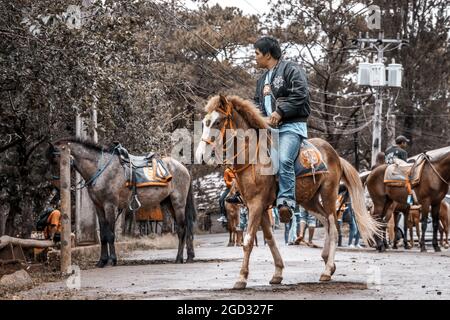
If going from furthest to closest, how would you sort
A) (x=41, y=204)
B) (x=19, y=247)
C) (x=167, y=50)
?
(x=167, y=50) < (x=41, y=204) < (x=19, y=247)

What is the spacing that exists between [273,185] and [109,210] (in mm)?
6503

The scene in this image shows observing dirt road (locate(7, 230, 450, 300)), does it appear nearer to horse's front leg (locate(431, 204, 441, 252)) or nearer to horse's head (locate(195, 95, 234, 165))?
horse's head (locate(195, 95, 234, 165))

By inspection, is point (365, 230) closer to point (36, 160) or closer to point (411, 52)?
point (36, 160)

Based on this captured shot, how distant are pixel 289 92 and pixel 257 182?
131 centimetres

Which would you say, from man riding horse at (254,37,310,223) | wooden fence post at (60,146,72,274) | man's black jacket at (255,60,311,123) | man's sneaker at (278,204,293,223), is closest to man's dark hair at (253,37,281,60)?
A: man riding horse at (254,37,310,223)

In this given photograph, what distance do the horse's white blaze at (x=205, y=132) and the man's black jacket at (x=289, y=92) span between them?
3.32 ft

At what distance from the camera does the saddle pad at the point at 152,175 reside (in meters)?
18.4

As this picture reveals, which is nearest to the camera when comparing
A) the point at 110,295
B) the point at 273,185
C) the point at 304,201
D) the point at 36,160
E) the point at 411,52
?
the point at 110,295

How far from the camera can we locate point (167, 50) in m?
42.1

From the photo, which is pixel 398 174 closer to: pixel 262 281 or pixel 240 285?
pixel 262 281

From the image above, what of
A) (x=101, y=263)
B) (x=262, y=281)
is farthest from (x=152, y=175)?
(x=262, y=281)

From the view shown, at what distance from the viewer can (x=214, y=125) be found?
11492 millimetres

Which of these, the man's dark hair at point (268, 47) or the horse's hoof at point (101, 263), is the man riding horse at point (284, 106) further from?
the horse's hoof at point (101, 263)

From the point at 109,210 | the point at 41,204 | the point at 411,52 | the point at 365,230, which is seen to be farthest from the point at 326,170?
the point at 411,52
